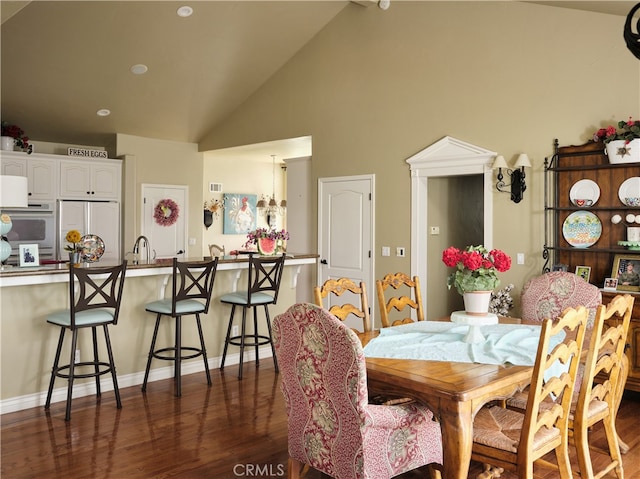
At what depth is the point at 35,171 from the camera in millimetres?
6895

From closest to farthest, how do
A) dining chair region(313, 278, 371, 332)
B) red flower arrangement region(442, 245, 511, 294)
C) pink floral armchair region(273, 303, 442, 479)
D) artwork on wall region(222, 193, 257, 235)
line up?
pink floral armchair region(273, 303, 442, 479)
red flower arrangement region(442, 245, 511, 294)
dining chair region(313, 278, 371, 332)
artwork on wall region(222, 193, 257, 235)

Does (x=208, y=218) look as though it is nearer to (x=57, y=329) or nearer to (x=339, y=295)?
(x=57, y=329)

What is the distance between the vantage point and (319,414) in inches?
89.4

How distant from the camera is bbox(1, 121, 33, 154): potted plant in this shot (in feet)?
21.9

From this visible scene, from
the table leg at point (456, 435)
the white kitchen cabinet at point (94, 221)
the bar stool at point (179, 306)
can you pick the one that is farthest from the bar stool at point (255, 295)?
the white kitchen cabinet at point (94, 221)

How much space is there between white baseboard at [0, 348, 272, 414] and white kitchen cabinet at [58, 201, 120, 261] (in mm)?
3032

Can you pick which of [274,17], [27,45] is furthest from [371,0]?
[27,45]

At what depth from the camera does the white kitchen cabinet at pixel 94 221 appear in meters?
7.11

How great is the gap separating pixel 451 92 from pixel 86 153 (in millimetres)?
4819

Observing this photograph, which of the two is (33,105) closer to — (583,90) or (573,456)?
(583,90)

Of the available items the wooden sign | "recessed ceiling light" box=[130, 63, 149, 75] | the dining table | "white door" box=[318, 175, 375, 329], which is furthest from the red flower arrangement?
the wooden sign

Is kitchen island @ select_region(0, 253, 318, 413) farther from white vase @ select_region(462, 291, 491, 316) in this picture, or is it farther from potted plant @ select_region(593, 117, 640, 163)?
potted plant @ select_region(593, 117, 640, 163)

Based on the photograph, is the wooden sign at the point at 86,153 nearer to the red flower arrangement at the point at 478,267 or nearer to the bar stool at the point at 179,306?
the bar stool at the point at 179,306

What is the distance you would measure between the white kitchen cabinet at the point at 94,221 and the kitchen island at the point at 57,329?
2.99 metres
